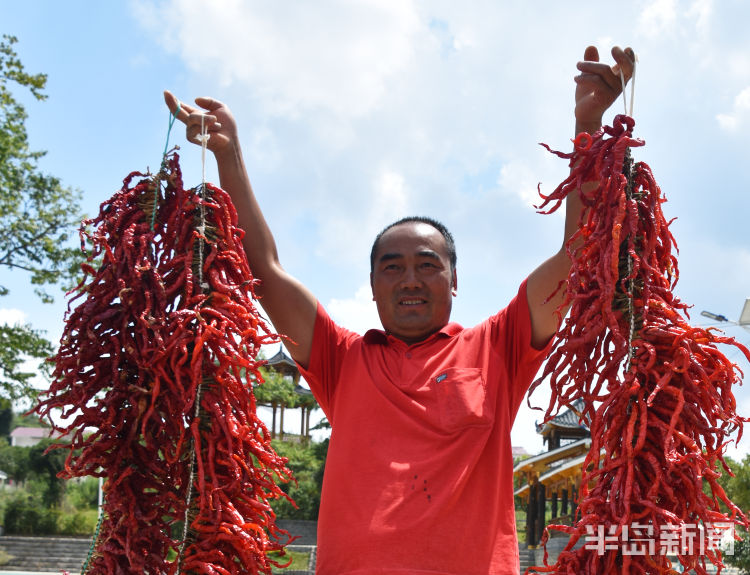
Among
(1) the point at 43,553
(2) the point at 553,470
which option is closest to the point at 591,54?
(2) the point at 553,470

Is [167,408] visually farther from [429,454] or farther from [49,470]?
[49,470]

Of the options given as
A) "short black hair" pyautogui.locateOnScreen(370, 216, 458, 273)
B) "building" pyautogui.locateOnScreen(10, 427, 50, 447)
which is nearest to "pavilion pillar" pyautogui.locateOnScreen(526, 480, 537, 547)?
"short black hair" pyautogui.locateOnScreen(370, 216, 458, 273)

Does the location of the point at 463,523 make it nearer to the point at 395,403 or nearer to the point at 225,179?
the point at 395,403

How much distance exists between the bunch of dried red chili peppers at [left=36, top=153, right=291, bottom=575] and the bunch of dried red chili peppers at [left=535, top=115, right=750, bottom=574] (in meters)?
1.02

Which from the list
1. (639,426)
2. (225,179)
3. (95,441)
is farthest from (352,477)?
(225,179)

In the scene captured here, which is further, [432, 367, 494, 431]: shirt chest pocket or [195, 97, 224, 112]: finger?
[195, 97, 224, 112]: finger

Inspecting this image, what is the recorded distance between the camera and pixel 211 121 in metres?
3.04

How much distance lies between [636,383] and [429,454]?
31.7 inches

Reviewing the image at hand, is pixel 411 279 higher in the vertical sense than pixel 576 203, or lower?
lower

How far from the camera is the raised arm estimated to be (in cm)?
302

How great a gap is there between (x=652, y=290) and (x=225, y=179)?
73.2 inches

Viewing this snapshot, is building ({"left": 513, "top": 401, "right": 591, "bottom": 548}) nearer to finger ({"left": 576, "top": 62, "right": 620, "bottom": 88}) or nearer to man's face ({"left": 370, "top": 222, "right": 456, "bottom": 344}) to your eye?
man's face ({"left": 370, "top": 222, "right": 456, "bottom": 344})

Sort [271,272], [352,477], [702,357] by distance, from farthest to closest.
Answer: [271,272], [352,477], [702,357]

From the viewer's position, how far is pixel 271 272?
9.96ft
